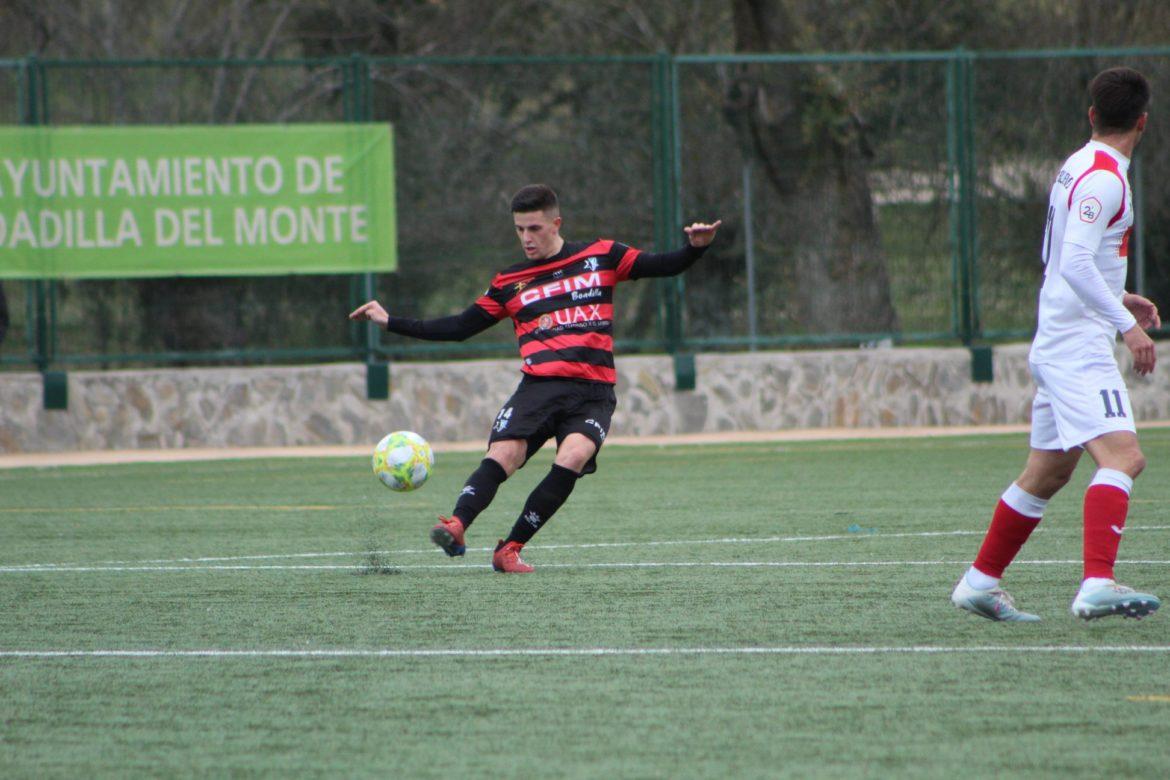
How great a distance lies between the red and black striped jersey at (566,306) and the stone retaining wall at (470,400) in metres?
8.32

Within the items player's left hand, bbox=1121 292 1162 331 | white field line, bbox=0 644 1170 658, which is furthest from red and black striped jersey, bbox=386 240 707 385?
white field line, bbox=0 644 1170 658

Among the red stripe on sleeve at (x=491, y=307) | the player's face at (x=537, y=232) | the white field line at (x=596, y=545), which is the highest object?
the player's face at (x=537, y=232)

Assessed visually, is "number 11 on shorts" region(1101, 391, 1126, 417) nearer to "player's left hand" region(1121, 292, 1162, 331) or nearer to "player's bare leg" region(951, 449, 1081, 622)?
"player's bare leg" region(951, 449, 1081, 622)

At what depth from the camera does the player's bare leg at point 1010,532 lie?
6.30 meters

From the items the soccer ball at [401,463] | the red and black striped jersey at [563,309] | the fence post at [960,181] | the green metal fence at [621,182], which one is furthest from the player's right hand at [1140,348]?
the fence post at [960,181]

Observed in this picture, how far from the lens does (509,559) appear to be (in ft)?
26.0

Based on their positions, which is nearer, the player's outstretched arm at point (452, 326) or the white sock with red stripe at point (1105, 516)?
the white sock with red stripe at point (1105, 516)

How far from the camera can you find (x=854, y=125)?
1795 cm

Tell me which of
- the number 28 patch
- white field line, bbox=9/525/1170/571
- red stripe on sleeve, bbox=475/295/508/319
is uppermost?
the number 28 patch

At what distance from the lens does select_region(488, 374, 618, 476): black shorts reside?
27.0 feet

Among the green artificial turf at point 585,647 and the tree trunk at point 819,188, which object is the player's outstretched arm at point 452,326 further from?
the tree trunk at point 819,188

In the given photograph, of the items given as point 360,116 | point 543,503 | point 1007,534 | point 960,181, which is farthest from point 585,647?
point 960,181

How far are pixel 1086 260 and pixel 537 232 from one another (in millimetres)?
3022

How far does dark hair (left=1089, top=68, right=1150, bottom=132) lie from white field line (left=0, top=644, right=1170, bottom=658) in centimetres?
185
